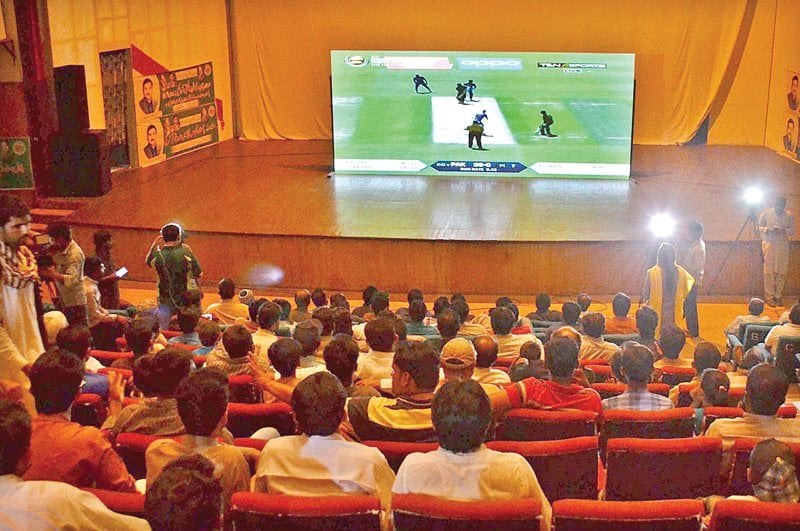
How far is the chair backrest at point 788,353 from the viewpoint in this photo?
227 inches

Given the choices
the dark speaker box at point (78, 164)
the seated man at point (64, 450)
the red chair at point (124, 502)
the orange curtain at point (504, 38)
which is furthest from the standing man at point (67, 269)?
the orange curtain at point (504, 38)

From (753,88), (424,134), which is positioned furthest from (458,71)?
(753,88)

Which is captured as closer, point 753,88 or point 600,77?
point 600,77

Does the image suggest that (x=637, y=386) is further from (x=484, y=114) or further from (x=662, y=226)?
(x=484, y=114)

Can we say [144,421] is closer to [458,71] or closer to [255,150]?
[458,71]

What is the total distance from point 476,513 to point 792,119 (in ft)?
42.9

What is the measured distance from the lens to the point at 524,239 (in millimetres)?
9617

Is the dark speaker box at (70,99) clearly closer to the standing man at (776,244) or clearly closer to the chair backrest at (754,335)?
the standing man at (776,244)

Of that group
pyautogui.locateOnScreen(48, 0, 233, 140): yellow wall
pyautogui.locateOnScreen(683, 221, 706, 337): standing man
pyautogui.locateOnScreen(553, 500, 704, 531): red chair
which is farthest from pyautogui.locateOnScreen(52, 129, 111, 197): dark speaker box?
pyautogui.locateOnScreen(553, 500, 704, 531): red chair

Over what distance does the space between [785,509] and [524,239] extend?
7.07 meters

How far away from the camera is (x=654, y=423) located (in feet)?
12.1

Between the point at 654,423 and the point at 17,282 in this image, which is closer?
the point at 654,423

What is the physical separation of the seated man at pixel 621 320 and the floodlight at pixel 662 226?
8.78 feet

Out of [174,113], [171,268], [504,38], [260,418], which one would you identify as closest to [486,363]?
[260,418]
